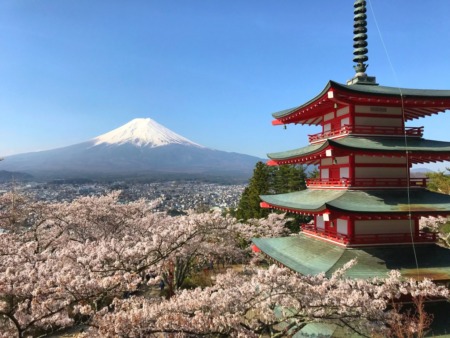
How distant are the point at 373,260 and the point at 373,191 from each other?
2.43 metres

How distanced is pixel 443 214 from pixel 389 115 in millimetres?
3901

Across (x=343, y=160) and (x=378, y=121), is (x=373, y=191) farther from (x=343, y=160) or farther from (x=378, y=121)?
(x=378, y=121)

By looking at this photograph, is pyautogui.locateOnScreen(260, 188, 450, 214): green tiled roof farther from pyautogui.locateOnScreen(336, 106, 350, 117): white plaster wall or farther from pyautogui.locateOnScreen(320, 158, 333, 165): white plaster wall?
pyautogui.locateOnScreen(336, 106, 350, 117): white plaster wall

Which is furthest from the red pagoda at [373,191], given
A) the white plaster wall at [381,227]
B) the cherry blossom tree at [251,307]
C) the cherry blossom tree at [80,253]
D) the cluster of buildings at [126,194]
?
the cluster of buildings at [126,194]

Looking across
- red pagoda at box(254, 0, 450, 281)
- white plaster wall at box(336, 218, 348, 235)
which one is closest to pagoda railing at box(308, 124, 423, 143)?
red pagoda at box(254, 0, 450, 281)

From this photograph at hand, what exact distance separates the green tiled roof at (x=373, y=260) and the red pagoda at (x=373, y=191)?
3 cm

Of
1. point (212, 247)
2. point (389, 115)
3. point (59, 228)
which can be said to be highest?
point (389, 115)

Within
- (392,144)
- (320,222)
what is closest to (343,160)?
(392,144)

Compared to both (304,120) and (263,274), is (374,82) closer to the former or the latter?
(304,120)

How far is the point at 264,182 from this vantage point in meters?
36.8

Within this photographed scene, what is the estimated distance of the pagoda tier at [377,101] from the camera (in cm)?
1171

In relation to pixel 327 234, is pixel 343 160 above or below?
above

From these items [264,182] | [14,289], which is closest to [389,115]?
[14,289]

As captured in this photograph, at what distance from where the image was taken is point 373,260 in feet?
35.9
